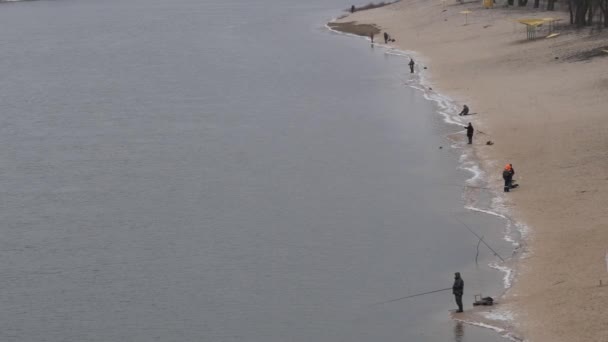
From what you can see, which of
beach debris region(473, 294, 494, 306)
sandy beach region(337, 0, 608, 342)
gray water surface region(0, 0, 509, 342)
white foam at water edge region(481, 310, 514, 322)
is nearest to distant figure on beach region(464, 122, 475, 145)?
sandy beach region(337, 0, 608, 342)

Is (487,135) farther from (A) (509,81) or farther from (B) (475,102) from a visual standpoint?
(A) (509,81)

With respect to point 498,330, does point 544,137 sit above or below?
below

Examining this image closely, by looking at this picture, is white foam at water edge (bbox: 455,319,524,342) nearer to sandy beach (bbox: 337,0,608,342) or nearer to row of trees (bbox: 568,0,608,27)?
sandy beach (bbox: 337,0,608,342)

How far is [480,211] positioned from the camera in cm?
3925

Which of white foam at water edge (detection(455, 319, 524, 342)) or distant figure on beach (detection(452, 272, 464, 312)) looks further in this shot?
distant figure on beach (detection(452, 272, 464, 312))

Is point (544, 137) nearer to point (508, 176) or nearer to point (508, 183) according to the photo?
point (508, 183)

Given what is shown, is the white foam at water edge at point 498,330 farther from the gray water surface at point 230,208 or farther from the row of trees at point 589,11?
the row of trees at point 589,11

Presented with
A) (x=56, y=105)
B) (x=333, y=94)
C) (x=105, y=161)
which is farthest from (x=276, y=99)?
(x=105, y=161)

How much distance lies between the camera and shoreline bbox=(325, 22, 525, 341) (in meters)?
28.9

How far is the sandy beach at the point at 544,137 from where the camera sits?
29422 millimetres

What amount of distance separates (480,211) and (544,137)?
30.3 ft

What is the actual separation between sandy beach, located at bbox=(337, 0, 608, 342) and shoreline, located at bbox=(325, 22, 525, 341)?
0.35m

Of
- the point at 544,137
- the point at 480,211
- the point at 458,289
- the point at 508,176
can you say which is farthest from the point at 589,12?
the point at 458,289

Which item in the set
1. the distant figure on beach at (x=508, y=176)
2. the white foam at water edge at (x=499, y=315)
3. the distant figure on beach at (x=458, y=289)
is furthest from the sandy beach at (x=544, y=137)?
the distant figure on beach at (x=458, y=289)
